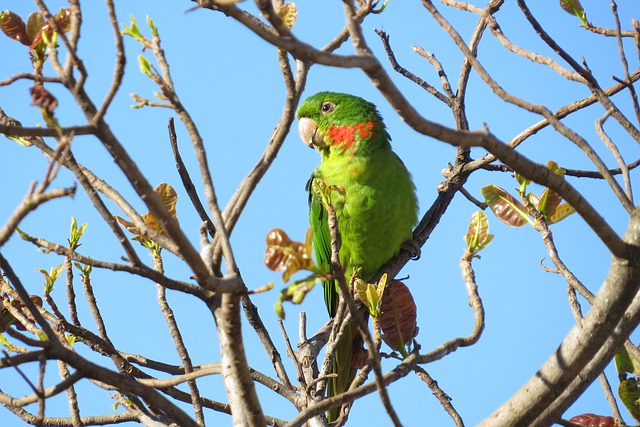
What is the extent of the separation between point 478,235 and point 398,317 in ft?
1.67

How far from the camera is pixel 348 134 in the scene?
454 cm

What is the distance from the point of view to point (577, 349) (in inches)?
72.3

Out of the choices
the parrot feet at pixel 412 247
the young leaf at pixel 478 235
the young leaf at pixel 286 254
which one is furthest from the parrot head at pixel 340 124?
the young leaf at pixel 286 254

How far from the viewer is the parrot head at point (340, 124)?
450 centimetres

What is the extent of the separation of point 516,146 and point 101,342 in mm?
1994

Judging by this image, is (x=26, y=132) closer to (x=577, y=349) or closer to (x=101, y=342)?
(x=101, y=342)

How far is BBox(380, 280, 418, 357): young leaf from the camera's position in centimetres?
243

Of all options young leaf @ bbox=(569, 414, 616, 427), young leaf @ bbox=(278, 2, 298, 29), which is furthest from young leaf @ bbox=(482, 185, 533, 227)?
young leaf @ bbox=(278, 2, 298, 29)

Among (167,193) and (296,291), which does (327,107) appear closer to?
(167,193)

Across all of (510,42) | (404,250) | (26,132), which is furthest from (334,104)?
(26,132)

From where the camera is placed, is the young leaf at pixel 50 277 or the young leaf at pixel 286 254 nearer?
the young leaf at pixel 286 254

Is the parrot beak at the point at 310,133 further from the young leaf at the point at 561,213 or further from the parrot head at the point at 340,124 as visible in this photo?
the young leaf at the point at 561,213

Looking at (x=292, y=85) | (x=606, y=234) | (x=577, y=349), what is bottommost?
(x=577, y=349)

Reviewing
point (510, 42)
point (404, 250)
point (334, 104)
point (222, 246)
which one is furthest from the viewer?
point (334, 104)
